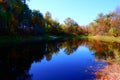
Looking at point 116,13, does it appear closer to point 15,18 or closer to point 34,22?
point 34,22

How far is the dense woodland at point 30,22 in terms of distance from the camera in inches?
2290

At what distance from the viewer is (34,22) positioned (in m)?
86.4

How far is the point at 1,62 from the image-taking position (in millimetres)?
25641

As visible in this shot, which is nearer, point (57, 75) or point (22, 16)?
point (57, 75)

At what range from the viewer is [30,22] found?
82.6 metres

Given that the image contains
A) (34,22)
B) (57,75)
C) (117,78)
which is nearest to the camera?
(117,78)

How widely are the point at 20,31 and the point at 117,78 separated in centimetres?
5501

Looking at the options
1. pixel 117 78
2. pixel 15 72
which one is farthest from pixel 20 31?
pixel 117 78

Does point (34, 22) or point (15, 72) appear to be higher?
point (34, 22)

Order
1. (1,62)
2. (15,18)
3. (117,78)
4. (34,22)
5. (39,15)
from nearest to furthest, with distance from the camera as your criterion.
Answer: (117,78) → (1,62) → (15,18) → (34,22) → (39,15)

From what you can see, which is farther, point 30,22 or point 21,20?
point 30,22

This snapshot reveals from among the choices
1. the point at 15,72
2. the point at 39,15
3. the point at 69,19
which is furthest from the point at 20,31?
the point at 69,19

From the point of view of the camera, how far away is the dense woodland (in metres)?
58.2

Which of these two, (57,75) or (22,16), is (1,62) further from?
(22,16)
